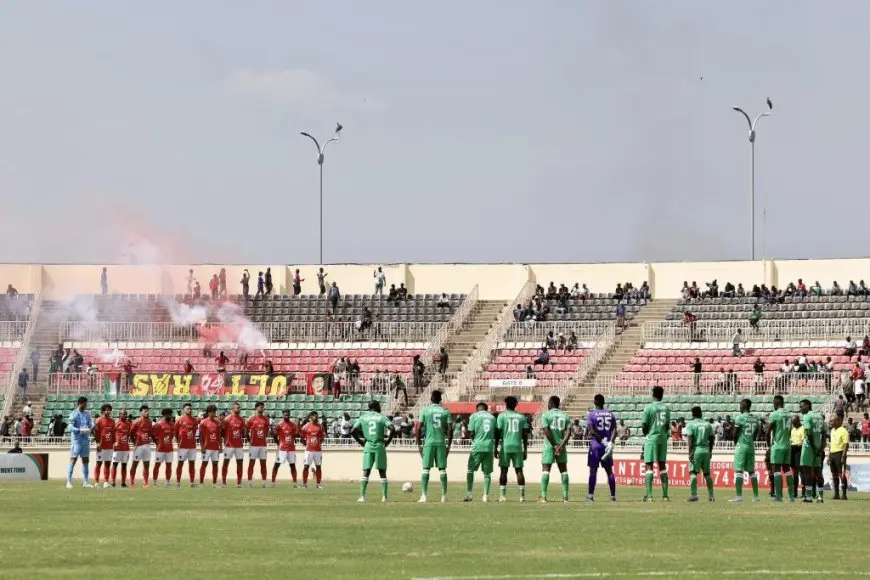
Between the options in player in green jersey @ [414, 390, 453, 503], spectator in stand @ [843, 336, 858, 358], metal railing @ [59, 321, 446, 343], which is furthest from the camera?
metal railing @ [59, 321, 446, 343]

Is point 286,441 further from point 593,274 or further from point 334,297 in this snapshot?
point 593,274

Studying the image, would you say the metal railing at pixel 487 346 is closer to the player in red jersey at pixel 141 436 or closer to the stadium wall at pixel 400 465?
the stadium wall at pixel 400 465

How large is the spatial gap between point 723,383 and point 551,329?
1179 cm

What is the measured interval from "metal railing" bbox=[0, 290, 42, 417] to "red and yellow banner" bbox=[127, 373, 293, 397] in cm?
496

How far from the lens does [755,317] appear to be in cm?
6894

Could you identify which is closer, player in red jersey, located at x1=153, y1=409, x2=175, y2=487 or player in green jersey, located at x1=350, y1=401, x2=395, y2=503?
player in green jersey, located at x1=350, y1=401, x2=395, y2=503

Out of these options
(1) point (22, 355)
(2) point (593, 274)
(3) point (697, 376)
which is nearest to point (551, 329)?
(2) point (593, 274)

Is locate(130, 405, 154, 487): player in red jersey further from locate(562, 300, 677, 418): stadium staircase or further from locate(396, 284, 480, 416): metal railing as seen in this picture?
locate(562, 300, 677, 418): stadium staircase

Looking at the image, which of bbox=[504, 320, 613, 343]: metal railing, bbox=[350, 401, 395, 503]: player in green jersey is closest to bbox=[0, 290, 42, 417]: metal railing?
bbox=[504, 320, 613, 343]: metal railing

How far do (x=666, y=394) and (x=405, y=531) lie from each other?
1613 inches

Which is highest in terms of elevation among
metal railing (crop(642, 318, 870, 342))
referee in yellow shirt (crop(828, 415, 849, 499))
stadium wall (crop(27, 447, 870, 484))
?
metal railing (crop(642, 318, 870, 342))

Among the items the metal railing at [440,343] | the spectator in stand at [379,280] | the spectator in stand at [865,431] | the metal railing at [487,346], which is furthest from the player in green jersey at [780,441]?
the spectator in stand at [379,280]

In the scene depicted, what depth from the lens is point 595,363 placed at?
225 feet

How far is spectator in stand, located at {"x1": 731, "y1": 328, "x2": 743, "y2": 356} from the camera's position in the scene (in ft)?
220
